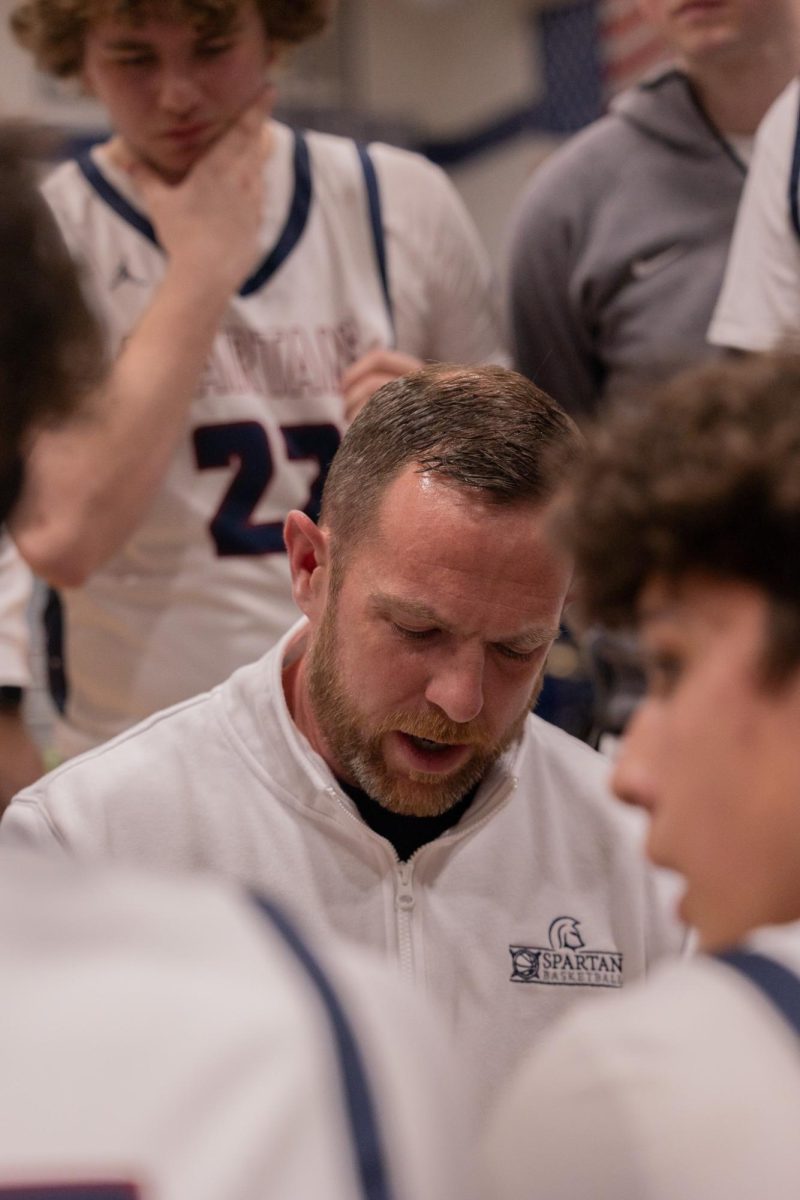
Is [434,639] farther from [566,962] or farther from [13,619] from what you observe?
[13,619]

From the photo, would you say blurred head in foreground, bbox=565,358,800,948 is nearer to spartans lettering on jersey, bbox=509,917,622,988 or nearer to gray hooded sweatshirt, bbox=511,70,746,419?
spartans lettering on jersey, bbox=509,917,622,988

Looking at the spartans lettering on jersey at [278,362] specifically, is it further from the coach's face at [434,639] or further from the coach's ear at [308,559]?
the coach's face at [434,639]

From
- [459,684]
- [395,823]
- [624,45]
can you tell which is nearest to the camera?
[459,684]

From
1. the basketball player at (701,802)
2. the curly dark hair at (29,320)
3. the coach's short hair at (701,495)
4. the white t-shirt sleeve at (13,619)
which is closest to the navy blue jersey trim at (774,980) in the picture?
the basketball player at (701,802)

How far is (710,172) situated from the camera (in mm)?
2578

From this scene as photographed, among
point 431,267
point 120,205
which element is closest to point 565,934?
point 431,267

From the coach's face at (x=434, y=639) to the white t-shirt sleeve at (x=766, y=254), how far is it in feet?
2.40

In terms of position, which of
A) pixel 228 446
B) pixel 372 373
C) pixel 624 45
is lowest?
pixel 624 45

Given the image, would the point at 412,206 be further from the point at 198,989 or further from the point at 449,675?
the point at 198,989

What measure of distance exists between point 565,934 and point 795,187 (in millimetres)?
1155

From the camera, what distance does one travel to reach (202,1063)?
673 mm

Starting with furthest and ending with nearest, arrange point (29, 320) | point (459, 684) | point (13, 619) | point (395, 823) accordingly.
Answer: point (13, 619), point (395, 823), point (459, 684), point (29, 320)

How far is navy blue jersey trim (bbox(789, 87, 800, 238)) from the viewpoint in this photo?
227 centimetres

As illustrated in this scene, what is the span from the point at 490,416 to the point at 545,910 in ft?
1.81
